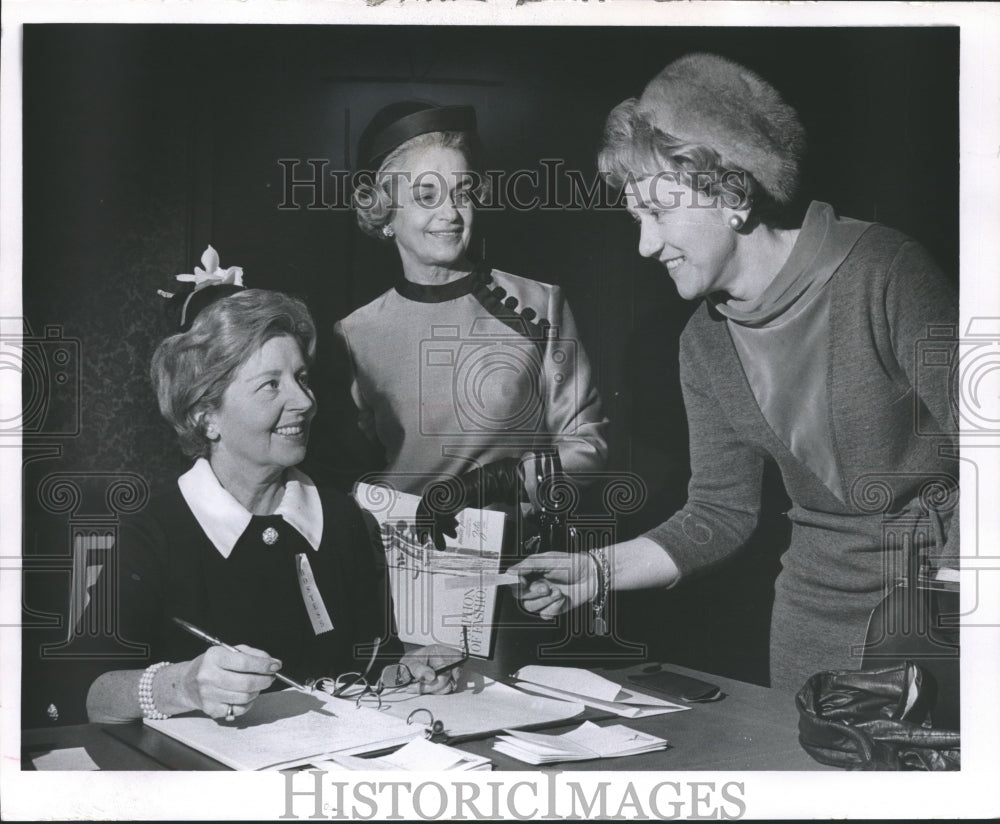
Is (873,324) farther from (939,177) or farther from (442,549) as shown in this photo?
(442,549)

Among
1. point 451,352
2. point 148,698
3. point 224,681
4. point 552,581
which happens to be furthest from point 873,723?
point 148,698

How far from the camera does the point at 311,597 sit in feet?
10.1

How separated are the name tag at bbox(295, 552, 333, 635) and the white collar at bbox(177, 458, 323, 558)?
6 cm

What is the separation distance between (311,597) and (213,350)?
0.74m

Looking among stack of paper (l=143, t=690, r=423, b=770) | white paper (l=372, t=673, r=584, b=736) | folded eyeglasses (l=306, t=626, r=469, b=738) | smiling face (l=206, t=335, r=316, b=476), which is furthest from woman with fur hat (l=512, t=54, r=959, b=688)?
smiling face (l=206, t=335, r=316, b=476)

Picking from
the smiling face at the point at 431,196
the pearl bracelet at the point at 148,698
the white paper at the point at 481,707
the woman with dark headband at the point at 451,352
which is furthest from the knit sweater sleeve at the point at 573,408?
the pearl bracelet at the point at 148,698

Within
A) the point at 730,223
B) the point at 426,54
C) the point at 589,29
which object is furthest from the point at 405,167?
the point at 730,223

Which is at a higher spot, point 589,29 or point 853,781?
point 589,29

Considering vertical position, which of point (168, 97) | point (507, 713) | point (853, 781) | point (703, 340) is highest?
point (168, 97)

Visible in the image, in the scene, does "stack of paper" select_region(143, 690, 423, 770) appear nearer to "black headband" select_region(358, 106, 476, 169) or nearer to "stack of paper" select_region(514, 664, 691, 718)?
"stack of paper" select_region(514, 664, 691, 718)

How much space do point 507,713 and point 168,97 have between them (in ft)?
6.38

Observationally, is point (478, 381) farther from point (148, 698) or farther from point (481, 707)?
point (148, 698)

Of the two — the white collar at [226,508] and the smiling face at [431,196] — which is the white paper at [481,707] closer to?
the white collar at [226,508]

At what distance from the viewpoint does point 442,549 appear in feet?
10.2
